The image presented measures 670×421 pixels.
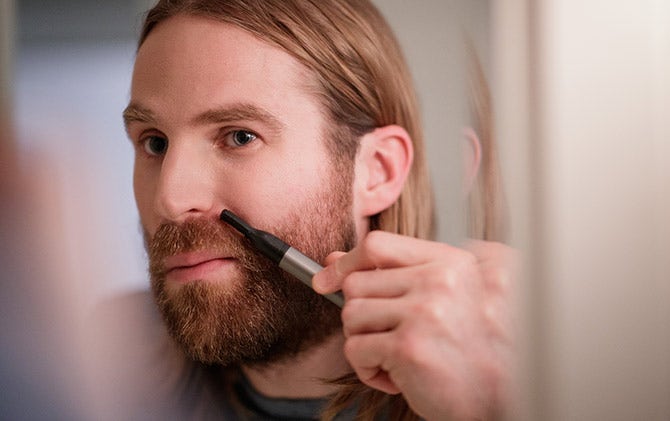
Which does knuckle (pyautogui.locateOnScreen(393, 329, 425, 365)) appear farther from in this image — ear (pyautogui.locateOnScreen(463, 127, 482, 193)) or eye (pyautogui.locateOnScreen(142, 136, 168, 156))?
eye (pyautogui.locateOnScreen(142, 136, 168, 156))

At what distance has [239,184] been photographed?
0.55 m

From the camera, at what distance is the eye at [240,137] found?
55 centimetres

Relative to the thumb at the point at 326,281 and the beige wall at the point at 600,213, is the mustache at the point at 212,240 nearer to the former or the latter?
the thumb at the point at 326,281

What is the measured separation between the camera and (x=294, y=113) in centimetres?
55

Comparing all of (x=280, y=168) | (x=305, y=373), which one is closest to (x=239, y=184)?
(x=280, y=168)

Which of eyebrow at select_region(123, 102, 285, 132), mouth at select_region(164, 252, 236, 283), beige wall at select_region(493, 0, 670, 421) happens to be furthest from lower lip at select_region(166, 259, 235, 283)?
beige wall at select_region(493, 0, 670, 421)

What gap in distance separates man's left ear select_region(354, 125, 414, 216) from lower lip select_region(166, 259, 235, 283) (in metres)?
0.11

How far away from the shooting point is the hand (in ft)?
1.61

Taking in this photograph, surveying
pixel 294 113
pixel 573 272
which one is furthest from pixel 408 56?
pixel 573 272

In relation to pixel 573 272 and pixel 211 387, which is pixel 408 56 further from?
pixel 211 387

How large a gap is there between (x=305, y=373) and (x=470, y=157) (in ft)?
0.68

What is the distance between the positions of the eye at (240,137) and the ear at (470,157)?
6.2 inches

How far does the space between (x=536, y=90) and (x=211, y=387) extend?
0.34 meters

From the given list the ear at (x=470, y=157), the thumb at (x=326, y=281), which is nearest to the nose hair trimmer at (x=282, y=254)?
the thumb at (x=326, y=281)
